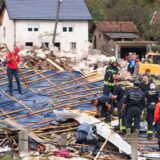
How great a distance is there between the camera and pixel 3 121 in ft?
60.6

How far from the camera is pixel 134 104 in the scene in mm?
16578

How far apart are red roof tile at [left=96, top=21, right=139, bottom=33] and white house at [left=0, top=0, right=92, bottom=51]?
144 inches

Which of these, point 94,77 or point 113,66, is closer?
point 113,66

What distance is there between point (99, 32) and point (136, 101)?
1673 inches

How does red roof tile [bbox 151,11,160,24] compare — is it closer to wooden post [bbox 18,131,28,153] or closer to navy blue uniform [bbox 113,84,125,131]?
navy blue uniform [bbox 113,84,125,131]

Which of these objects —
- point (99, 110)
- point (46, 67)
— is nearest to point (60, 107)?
point (99, 110)

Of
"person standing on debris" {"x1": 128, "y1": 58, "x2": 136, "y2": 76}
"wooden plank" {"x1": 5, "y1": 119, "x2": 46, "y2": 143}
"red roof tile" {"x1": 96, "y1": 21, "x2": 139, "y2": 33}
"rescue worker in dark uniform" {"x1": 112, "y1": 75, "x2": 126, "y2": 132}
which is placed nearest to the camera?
"wooden plank" {"x1": 5, "y1": 119, "x2": 46, "y2": 143}

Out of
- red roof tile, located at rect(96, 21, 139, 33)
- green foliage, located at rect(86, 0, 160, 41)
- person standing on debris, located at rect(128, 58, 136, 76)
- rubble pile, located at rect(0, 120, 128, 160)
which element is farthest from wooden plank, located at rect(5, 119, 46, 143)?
red roof tile, located at rect(96, 21, 139, 33)

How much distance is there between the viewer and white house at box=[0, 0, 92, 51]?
5372 centimetres

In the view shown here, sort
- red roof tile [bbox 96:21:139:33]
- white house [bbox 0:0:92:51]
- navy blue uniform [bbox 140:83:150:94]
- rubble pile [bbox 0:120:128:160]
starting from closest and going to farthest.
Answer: rubble pile [bbox 0:120:128:160] → navy blue uniform [bbox 140:83:150:94] → white house [bbox 0:0:92:51] → red roof tile [bbox 96:21:139:33]

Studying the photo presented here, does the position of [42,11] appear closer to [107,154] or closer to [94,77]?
[94,77]

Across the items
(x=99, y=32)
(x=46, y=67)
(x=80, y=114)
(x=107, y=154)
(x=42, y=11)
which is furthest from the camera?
(x=99, y=32)

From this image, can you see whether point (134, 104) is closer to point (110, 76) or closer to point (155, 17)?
point (110, 76)

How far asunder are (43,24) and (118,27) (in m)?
7.56
